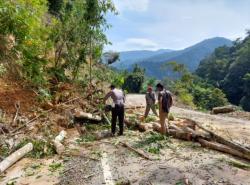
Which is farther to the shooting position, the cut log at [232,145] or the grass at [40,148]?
the grass at [40,148]

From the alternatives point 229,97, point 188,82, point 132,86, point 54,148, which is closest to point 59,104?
point 54,148

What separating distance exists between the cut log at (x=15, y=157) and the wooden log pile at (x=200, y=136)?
4728 mm

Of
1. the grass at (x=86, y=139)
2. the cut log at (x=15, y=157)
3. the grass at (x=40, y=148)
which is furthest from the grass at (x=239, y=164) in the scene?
the cut log at (x=15, y=157)

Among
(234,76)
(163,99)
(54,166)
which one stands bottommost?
(54,166)

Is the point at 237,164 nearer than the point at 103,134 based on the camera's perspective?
Yes

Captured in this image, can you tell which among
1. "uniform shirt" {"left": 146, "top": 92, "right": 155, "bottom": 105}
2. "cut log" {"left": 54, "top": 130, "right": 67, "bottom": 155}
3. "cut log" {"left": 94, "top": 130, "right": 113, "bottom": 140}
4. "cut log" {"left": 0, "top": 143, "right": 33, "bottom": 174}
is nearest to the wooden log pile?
"cut log" {"left": 94, "top": 130, "right": 113, "bottom": 140}

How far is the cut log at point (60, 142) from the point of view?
11.1 metres

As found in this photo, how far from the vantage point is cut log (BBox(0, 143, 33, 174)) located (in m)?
9.64

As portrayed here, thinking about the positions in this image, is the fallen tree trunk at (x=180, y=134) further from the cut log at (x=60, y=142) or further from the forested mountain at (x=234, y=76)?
the forested mountain at (x=234, y=76)

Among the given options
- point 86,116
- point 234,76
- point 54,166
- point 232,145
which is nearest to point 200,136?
point 232,145

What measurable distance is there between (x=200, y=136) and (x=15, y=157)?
5720 millimetres

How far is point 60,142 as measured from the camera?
39.5 feet

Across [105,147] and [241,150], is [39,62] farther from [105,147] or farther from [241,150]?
[241,150]

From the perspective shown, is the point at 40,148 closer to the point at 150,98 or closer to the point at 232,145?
the point at 232,145
